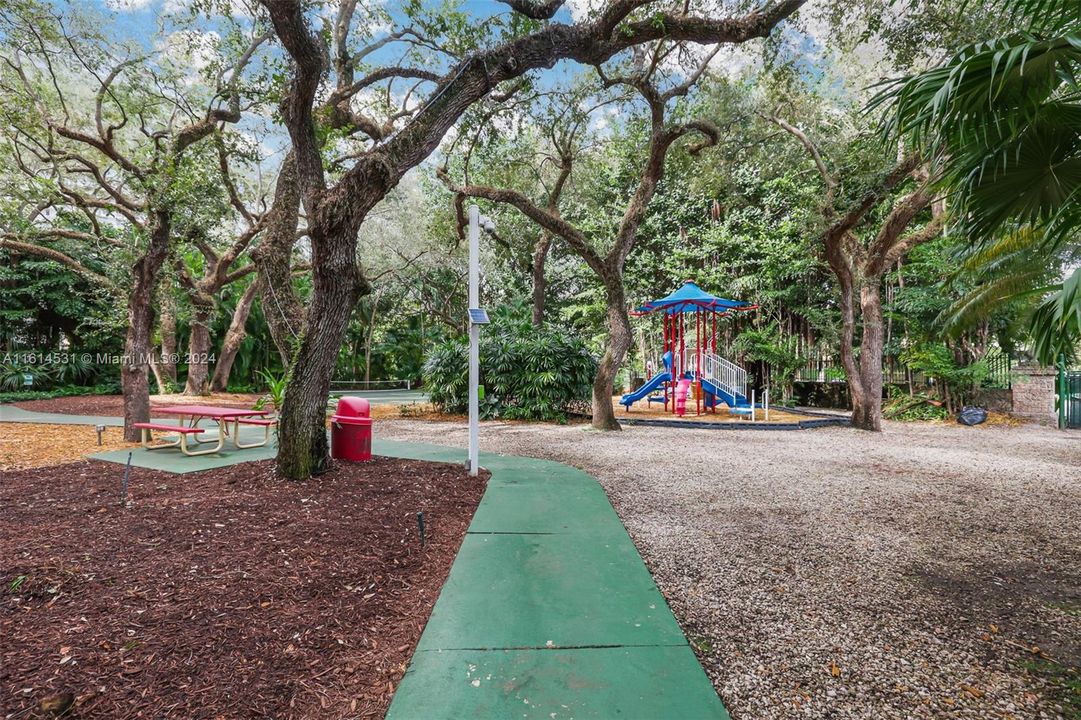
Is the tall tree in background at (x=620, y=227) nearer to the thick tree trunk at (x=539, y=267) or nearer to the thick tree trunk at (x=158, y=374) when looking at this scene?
the thick tree trunk at (x=539, y=267)

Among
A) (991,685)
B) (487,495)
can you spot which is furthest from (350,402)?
(991,685)

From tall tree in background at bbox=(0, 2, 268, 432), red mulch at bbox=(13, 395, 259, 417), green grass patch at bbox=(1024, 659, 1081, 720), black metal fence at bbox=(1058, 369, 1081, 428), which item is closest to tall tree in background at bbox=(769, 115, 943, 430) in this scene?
black metal fence at bbox=(1058, 369, 1081, 428)

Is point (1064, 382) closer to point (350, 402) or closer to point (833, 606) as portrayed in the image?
point (833, 606)

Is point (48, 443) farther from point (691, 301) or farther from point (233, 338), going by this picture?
point (691, 301)

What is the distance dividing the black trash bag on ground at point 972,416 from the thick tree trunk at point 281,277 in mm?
14071

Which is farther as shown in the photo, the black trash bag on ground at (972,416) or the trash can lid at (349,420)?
the black trash bag on ground at (972,416)

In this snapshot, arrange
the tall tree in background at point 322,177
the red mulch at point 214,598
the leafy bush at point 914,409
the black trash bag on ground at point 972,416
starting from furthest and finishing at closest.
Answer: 1. the leafy bush at point 914,409
2. the black trash bag on ground at point 972,416
3. the tall tree in background at point 322,177
4. the red mulch at point 214,598

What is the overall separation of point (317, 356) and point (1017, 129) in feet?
17.4

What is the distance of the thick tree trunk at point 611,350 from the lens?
9008 mm

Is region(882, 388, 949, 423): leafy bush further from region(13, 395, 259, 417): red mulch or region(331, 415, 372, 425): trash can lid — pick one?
region(13, 395, 259, 417): red mulch

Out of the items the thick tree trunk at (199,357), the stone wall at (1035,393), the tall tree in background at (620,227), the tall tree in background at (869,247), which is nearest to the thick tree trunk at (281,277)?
the tall tree in background at (620,227)

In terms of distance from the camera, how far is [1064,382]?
1012 cm

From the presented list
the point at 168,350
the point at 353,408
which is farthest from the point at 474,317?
the point at 168,350

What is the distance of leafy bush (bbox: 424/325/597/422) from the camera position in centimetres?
1053
